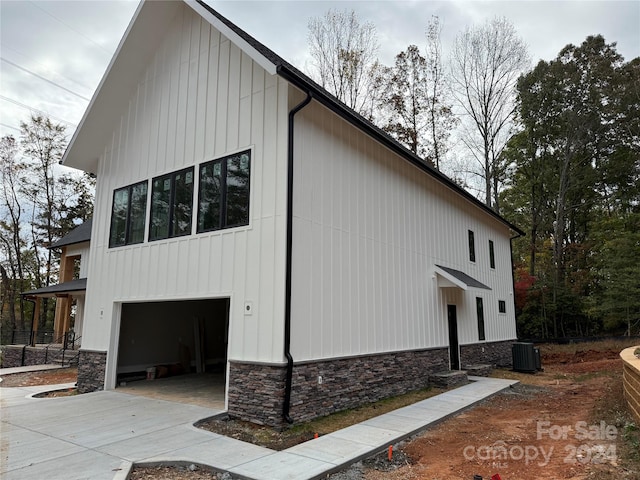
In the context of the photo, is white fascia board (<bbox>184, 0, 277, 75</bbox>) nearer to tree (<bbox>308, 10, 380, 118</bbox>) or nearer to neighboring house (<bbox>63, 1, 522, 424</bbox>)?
neighboring house (<bbox>63, 1, 522, 424</bbox>)

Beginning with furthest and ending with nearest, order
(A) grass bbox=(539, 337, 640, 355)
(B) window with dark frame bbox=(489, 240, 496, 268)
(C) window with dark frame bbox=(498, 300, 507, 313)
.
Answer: (A) grass bbox=(539, 337, 640, 355) < (C) window with dark frame bbox=(498, 300, 507, 313) < (B) window with dark frame bbox=(489, 240, 496, 268)

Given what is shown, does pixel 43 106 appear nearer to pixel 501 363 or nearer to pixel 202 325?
pixel 202 325

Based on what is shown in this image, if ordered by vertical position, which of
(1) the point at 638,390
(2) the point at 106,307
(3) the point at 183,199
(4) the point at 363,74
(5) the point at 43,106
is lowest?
(1) the point at 638,390

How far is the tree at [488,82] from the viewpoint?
2328 cm

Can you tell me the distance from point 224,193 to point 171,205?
1.68m

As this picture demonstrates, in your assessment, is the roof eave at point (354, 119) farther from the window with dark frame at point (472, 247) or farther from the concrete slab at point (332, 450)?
the concrete slab at point (332, 450)

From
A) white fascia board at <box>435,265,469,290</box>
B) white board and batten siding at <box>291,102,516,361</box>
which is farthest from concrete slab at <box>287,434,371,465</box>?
white fascia board at <box>435,265,469,290</box>

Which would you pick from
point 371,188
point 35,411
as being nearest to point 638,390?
point 371,188

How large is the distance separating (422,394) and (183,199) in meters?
6.95

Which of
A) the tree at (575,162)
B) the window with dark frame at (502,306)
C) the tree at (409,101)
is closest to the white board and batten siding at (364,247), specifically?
the window with dark frame at (502,306)

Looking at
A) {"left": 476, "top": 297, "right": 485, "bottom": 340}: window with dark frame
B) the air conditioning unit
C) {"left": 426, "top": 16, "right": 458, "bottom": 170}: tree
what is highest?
{"left": 426, "top": 16, "right": 458, "bottom": 170}: tree

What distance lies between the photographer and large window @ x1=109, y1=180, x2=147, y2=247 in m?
9.62

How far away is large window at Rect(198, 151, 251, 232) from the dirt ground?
13.9ft

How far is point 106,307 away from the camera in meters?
9.91
